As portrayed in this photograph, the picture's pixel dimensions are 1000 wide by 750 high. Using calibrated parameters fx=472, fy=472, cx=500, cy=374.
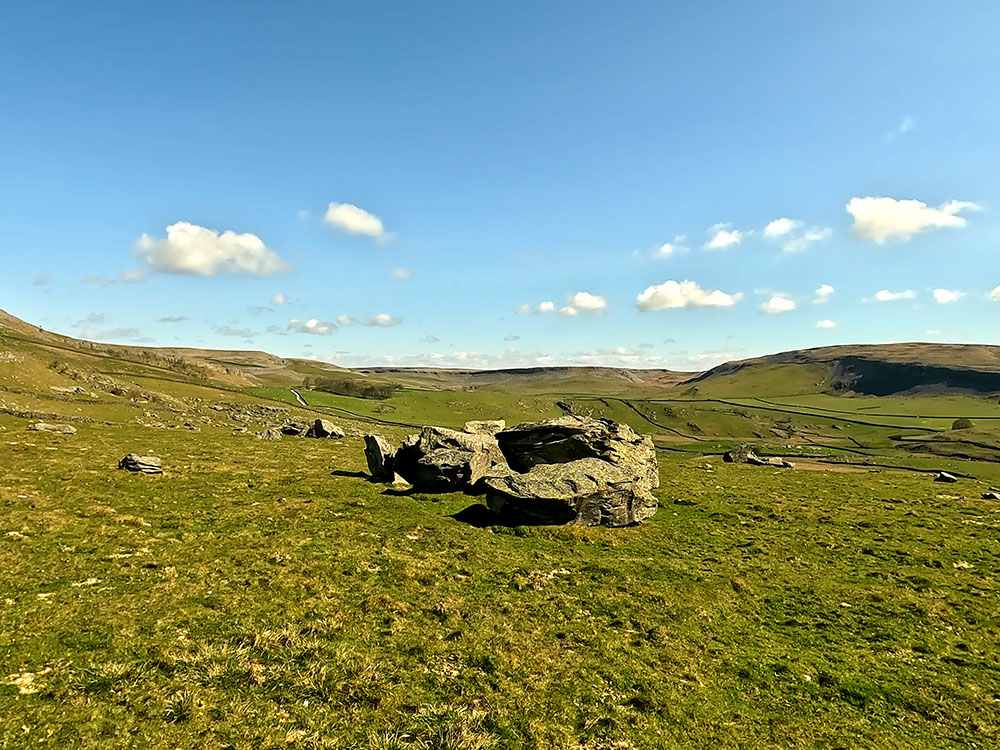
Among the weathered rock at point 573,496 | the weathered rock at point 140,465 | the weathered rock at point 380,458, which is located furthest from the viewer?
the weathered rock at point 380,458

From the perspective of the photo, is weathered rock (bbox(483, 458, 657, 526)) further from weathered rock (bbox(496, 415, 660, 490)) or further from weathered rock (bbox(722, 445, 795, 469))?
weathered rock (bbox(722, 445, 795, 469))

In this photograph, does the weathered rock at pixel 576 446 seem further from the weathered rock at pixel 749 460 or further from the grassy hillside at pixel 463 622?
the weathered rock at pixel 749 460

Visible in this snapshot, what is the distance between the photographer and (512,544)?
23.7m

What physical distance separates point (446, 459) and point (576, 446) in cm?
900

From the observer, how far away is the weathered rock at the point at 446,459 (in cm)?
3269

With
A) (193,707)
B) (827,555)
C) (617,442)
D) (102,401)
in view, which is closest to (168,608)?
(193,707)

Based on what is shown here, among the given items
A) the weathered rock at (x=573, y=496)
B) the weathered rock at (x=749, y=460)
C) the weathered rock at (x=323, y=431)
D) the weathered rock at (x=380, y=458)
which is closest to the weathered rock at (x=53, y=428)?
the weathered rock at (x=323, y=431)

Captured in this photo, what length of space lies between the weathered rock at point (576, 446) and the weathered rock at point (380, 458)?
8.44 m

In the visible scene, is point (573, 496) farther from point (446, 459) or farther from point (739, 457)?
point (739, 457)

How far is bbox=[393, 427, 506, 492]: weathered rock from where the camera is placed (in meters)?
32.7

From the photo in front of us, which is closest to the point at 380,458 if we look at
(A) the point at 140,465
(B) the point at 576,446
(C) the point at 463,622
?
(B) the point at 576,446

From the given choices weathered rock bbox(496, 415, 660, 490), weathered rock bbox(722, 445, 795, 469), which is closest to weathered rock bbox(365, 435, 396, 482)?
weathered rock bbox(496, 415, 660, 490)

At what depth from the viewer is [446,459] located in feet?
108

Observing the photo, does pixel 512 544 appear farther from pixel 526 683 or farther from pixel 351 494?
pixel 351 494
